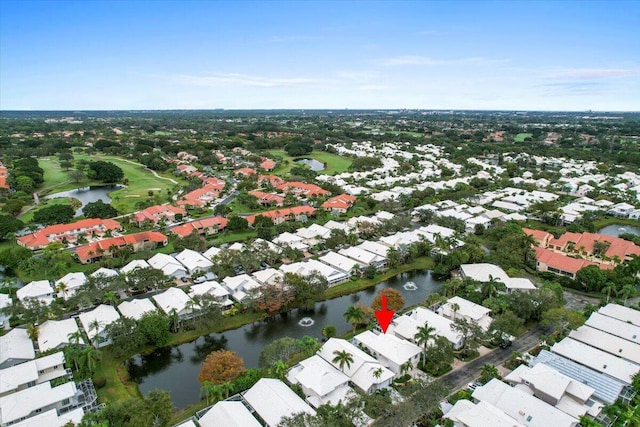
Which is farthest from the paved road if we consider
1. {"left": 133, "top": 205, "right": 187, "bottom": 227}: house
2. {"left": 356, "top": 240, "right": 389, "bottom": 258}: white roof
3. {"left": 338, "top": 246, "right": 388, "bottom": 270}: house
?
{"left": 133, "top": 205, "right": 187, "bottom": 227}: house

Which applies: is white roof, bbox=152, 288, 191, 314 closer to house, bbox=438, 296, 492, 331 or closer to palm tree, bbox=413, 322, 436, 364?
palm tree, bbox=413, 322, 436, 364

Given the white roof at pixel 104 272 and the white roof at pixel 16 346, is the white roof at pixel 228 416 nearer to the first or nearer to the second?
the white roof at pixel 16 346

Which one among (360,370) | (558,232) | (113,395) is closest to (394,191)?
(558,232)

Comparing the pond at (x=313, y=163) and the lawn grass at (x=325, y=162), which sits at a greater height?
the lawn grass at (x=325, y=162)

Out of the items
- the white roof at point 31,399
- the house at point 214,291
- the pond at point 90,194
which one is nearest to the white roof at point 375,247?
the house at point 214,291

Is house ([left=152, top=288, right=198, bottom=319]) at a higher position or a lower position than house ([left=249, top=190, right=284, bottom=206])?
lower

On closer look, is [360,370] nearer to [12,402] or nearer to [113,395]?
[113,395]
